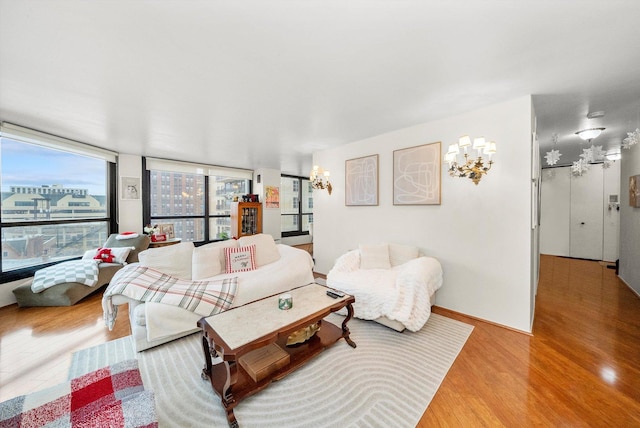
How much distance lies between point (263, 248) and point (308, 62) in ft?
8.38

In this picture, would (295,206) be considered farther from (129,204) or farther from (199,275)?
(199,275)

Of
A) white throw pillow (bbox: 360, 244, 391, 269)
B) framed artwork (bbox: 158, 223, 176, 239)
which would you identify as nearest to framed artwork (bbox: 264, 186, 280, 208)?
framed artwork (bbox: 158, 223, 176, 239)

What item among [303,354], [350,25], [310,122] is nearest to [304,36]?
[350,25]

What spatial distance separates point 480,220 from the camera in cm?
268

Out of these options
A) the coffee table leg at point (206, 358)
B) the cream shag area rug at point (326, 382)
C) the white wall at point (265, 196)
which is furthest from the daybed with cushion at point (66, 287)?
the white wall at point (265, 196)

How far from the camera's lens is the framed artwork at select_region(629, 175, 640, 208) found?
3244mm

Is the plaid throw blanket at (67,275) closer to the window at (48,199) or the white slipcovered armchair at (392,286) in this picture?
the window at (48,199)

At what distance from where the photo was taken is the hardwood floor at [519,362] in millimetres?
1479

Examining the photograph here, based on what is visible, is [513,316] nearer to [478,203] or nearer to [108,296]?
[478,203]

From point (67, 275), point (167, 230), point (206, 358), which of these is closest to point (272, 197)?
point (167, 230)

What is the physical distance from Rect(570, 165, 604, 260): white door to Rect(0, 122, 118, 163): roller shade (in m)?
9.53

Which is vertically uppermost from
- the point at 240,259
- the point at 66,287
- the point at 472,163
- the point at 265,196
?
the point at 472,163

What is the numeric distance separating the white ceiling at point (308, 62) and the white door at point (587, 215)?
9.71 ft

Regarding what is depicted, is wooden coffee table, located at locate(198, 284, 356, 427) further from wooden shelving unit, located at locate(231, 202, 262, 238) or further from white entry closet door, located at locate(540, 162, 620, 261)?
white entry closet door, located at locate(540, 162, 620, 261)
